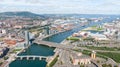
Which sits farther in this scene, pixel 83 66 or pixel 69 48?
pixel 69 48

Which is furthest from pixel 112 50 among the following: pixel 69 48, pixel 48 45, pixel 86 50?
pixel 48 45

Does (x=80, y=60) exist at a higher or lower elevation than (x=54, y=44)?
higher

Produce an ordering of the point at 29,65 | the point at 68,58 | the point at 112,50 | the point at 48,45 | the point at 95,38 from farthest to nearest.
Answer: the point at 95,38 → the point at 48,45 → the point at 112,50 → the point at 68,58 → the point at 29,65

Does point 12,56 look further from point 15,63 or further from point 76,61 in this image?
point 76,61

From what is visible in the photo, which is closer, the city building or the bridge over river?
the city building

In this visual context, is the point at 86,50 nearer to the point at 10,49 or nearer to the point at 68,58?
the point at 68,58

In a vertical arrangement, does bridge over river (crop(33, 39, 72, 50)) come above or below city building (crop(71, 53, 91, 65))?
below

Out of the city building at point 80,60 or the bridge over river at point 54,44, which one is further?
the bridge over river at point 54,44

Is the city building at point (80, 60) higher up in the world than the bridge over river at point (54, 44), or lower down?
higher up

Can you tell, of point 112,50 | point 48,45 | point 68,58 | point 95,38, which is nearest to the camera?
point 68,58

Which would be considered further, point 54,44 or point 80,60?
point 54,44
